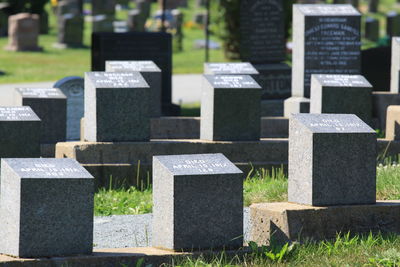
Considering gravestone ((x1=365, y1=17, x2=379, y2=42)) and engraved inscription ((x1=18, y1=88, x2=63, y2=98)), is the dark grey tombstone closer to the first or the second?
engraved inscription ((x1=18, y1=88, x2=63, y2=98))

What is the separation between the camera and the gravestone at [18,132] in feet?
36.3

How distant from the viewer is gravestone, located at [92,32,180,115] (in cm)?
1792

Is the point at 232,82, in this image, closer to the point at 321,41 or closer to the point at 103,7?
the point at 321,41

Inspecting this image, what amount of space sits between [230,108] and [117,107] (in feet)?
4.39

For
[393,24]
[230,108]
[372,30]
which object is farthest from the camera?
[393,24]

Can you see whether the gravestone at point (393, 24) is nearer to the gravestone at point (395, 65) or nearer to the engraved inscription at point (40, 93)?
the gravestone at point (395, 65)

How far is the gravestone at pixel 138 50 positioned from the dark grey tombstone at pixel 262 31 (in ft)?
7.13

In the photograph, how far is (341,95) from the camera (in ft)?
42.5

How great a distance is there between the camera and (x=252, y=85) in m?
12.6

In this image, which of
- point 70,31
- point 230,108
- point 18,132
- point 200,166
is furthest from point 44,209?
point 70,31

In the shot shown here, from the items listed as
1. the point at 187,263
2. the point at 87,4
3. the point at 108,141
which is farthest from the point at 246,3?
the point at 87,4

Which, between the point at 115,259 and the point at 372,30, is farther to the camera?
the point at 372,30

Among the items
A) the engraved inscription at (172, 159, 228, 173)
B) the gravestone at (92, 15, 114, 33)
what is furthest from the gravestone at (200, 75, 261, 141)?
the gravestone at (92, 15, 114, 33)

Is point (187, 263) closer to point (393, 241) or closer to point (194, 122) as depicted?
point (393, 241)
